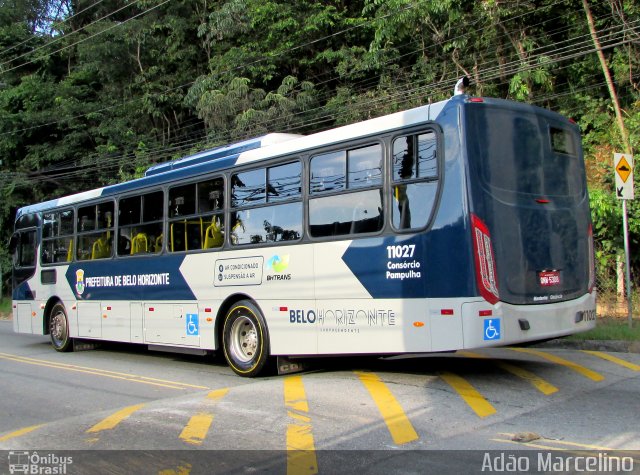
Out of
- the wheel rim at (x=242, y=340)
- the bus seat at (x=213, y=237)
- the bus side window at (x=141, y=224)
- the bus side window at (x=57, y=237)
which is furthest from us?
the bus side window at (x=57, y=237)

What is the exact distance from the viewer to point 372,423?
6.32m

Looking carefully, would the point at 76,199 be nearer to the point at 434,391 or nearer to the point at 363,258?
the point at 363,258

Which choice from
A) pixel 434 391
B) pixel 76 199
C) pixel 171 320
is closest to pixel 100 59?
pixel 76 199

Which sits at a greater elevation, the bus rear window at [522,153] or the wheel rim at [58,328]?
the bus rear window at [522,153]

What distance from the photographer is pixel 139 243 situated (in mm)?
11406

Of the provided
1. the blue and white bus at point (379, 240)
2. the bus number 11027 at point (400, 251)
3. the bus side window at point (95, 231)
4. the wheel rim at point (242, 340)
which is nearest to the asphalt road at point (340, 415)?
the wheel rim at point (242, 340)

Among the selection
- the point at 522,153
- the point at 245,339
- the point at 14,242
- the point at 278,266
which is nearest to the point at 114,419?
the point at 245,339

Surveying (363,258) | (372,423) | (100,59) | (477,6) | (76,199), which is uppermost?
(100,59)

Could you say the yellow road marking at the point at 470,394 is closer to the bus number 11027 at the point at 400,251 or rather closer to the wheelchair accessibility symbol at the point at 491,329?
the wheelchair accessibility symbol at the point at 491,329

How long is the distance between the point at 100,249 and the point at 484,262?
27.0 feet

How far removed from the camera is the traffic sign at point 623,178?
435 inches

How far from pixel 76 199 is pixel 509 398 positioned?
9724 mm

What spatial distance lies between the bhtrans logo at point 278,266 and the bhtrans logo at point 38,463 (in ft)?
12.6

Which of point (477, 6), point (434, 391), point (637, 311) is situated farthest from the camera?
point (477, 6)
